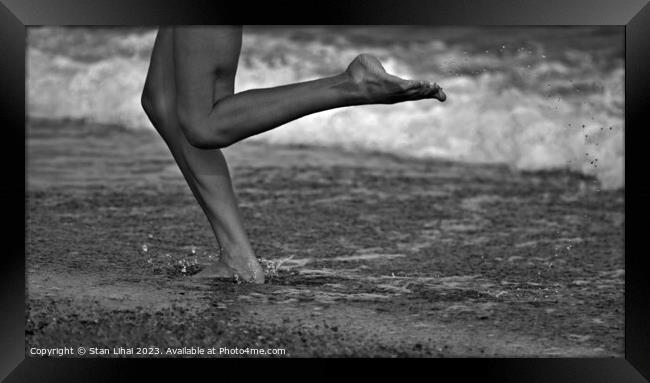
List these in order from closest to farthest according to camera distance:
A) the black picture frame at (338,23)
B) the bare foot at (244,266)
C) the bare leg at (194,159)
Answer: the black picture frame at (338,23), the bare leg at (194,159), the bare foot at (244,266)

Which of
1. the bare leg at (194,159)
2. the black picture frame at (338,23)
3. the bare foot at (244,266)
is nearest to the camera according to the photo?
the black picture frame at (338,23)

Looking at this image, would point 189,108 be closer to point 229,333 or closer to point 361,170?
point 229,333

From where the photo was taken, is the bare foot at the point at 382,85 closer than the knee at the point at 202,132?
Yes

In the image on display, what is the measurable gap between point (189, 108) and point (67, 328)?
73 centimetres

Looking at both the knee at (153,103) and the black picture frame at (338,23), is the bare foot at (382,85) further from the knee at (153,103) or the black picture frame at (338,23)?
the knee at (153,103)

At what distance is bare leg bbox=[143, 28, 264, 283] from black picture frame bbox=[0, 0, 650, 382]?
491mm

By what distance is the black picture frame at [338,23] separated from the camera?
9.16 feet

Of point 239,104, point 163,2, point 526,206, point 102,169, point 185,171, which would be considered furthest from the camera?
point 102,169

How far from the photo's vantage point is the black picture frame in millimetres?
2793

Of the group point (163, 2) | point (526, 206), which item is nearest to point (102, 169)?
point (526, 206)

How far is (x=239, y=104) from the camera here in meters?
3.08

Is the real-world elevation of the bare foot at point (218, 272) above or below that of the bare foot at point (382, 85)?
below

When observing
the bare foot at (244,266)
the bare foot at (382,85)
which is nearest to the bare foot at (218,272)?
the bare foot at (244,266)

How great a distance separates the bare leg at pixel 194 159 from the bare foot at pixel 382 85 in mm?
627
